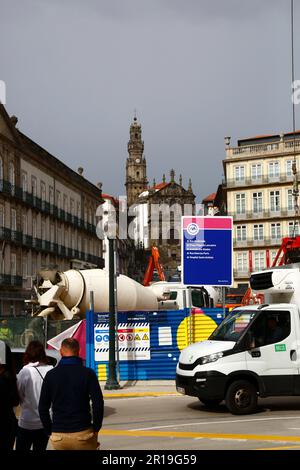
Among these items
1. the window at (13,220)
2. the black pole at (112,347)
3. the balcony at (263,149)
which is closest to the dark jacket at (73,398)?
the black pole at (112,347)

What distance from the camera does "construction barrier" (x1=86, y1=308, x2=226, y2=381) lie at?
1884 cm

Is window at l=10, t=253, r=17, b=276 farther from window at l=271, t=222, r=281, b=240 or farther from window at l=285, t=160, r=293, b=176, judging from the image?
window at l=285, t=160, r=293, b=176

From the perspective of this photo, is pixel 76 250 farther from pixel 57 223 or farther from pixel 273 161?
pixel 273 161

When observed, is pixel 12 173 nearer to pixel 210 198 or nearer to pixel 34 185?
pixel 34 185

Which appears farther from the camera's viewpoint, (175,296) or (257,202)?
(257,202)

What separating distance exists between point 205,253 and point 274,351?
633 centimetres

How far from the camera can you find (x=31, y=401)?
6.99 metres

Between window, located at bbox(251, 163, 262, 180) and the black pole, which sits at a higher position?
window, located at bbox(251, 163, 262, 180)

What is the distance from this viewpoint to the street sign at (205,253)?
62.7 ft

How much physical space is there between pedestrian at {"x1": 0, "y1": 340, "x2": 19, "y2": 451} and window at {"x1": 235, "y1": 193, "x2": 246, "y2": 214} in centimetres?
6971

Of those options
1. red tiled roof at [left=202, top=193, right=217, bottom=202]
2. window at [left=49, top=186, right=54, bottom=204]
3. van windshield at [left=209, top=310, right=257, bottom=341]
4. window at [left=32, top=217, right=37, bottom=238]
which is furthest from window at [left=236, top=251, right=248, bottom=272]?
van windshield at [left=209, top=310, right=257, bottom=341]

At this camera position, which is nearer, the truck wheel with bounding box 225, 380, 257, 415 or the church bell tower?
the truck wheel with bounding box 225, 380, 257, 415

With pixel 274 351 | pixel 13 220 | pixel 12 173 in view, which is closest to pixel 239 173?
pixel 12 173

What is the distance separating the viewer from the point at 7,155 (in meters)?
55.0
